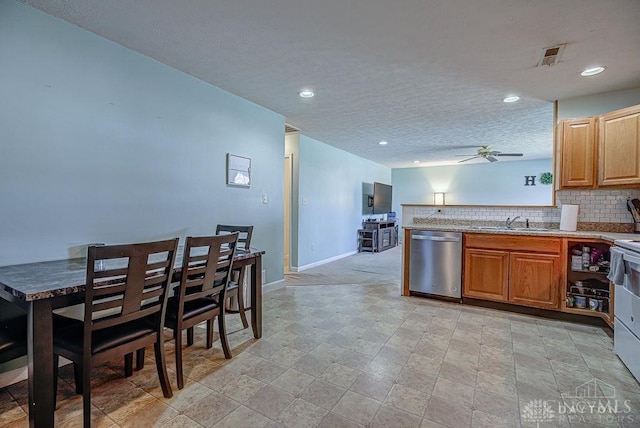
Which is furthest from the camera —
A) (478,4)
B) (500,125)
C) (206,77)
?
(500,125)

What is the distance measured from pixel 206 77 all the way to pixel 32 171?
163 cm

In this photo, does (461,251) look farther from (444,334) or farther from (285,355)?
(285,355)

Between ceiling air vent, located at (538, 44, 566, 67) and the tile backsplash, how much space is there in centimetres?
163

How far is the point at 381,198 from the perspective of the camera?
27.0 ft

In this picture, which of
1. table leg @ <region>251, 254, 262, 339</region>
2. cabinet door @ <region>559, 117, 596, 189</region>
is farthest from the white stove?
table leg @ <region>251, 254, 262, 339</region>

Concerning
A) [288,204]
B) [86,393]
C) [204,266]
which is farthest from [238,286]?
[288,204]

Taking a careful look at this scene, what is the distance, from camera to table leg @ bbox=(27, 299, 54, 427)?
134cm

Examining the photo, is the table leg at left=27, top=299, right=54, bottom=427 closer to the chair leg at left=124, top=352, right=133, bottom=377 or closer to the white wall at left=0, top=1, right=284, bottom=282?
the chair leg at left=124, top=352, right=133, bottom=377

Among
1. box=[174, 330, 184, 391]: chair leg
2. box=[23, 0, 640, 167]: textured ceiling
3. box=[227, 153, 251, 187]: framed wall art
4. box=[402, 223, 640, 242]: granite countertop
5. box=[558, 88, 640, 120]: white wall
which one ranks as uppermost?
box=[23, 0, 640, 167]: textured ceiling

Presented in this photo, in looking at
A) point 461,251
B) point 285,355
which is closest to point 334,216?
point 461,251

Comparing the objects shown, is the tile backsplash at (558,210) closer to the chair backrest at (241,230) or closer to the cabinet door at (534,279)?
the cabinet door at (534,279)

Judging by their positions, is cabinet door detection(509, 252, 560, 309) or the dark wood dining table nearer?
the dark wood dining table

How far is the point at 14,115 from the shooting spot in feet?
6.26

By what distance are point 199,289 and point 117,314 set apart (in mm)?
588
